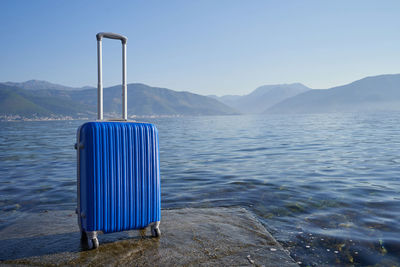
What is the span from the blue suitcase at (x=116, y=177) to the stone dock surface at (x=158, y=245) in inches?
10.9

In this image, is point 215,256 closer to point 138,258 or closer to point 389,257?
point 138,258

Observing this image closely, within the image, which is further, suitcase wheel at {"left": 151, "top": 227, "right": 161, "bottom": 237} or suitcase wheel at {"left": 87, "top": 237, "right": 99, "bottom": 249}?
suitcase wheel at {"left": 151, "top": 227, "right": 161, "bottom": 237}

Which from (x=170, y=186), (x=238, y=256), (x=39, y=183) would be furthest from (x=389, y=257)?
(x=39, y=183)

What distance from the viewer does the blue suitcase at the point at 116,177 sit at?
143 inches

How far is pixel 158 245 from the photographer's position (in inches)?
152

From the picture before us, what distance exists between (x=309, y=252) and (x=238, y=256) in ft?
3.61

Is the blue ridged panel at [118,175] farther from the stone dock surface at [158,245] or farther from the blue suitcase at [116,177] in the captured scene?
the stone dock surface at [158,245]

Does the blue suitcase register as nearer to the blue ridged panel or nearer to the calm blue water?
the blue ridged panel

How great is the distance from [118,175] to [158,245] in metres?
0.97

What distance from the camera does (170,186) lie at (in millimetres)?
8734

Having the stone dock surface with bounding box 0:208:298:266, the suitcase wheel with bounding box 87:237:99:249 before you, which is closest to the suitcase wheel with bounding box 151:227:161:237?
the stone dock surface with bounding box 0:208:298:266

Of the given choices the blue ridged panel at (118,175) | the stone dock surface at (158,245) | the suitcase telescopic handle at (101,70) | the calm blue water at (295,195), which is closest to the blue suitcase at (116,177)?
the blue ridged panel at (118,175)

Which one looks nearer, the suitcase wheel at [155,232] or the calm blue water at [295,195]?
the suitcase wheel at [155,232]

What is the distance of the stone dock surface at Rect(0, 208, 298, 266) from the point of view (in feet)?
11.3
